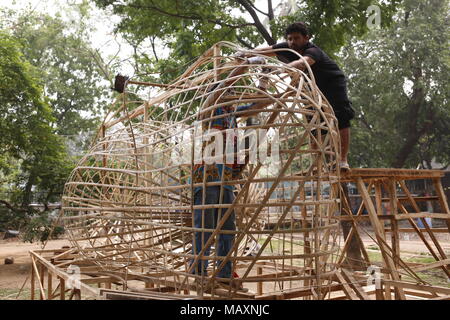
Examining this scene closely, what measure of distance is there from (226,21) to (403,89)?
9096 millimetres

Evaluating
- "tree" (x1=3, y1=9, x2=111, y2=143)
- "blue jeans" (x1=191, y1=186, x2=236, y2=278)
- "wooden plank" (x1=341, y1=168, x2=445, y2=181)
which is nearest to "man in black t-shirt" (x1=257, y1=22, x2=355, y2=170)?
"wooden plank" (x1=341, y1=168, x2=445, y2=181)

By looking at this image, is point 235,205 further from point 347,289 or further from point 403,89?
point 403,89

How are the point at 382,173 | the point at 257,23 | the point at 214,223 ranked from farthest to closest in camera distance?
the point at 257,23 → the point at 382,173 → the point at 214,223

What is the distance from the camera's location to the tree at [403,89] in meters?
14.4

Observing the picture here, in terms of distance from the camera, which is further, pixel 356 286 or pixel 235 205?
pixel 356 286

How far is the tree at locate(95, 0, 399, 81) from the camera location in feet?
23.6

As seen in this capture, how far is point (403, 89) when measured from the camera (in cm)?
1547

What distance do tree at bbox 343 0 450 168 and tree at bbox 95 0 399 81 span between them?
6759 mm

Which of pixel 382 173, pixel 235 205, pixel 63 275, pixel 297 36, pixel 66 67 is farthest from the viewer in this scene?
pixel 66 67

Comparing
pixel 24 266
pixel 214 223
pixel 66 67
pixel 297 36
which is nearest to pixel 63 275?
pixel 214 223

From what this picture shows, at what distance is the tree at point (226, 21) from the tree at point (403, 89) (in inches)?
266

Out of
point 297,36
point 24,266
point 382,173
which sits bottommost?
point 24,266

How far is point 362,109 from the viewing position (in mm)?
16453
